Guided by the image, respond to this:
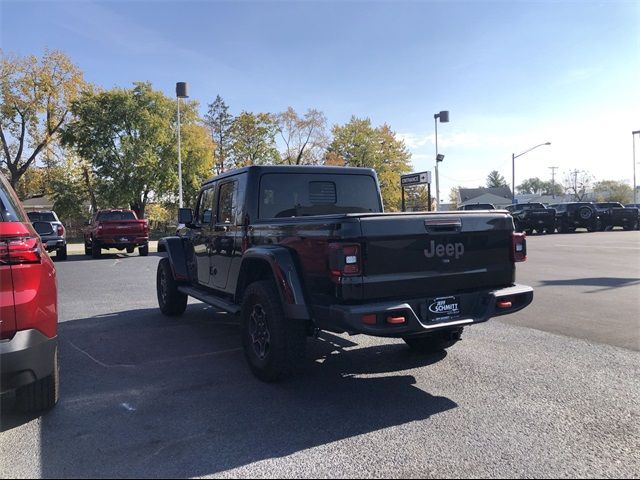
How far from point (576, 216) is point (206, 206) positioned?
29356mm

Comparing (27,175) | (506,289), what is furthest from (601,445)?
(27,175)

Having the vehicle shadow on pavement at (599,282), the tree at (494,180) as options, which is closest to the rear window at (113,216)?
the vehicle shadow on pavement at (599,282)

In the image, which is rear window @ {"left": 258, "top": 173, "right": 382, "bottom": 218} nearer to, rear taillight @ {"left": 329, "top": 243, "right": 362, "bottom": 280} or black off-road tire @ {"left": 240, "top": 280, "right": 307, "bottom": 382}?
black off-road tire @ {"left": 240, "top": 280, "right": 307, "bottom": 382}

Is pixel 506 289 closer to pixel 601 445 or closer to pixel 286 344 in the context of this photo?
pixel 601 445

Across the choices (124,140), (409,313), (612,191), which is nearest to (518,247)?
(409,313)

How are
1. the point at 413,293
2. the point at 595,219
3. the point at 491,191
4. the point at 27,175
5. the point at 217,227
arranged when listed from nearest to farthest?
1. the point at 413,293
2. the point at 217,227
3. the point at 595,219
4. the point at 27,175
5. the point at 491,191

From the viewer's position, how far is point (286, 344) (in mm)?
4344

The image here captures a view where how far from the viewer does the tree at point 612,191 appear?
9181cm

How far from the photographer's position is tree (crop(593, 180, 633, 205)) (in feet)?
301

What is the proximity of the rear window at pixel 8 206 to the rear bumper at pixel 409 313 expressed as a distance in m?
2.27

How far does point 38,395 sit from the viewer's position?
3869 millimetres

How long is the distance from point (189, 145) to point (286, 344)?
37250 mm

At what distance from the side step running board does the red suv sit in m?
1.92

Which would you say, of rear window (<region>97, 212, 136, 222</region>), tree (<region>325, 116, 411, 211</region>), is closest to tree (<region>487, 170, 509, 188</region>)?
tree (<region>325, 116, 411, 211</region>)
